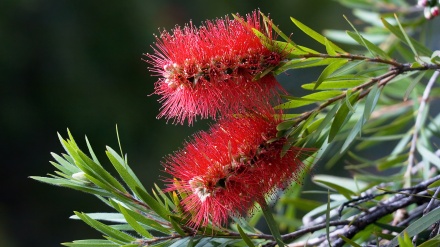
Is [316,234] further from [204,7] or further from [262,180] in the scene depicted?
[204,7]

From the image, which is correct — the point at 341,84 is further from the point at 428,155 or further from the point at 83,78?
the point at 83,78

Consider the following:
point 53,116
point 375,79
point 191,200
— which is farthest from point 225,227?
point 53,116

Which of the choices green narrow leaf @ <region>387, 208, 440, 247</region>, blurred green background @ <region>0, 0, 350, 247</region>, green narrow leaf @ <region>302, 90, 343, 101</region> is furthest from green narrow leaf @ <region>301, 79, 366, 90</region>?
blurred green background @ <region>0, 0, 350, 247</region>

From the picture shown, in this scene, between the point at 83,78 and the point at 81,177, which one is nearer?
the point at 81,177

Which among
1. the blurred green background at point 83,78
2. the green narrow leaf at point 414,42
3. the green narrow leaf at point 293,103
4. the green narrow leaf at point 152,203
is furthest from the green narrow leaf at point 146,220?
the blurred green background at point 83,78

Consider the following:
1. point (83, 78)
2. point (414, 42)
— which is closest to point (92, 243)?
point (414, 42)

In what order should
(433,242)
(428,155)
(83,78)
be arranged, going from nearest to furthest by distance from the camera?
(433,242), (428,155), (83,78)
